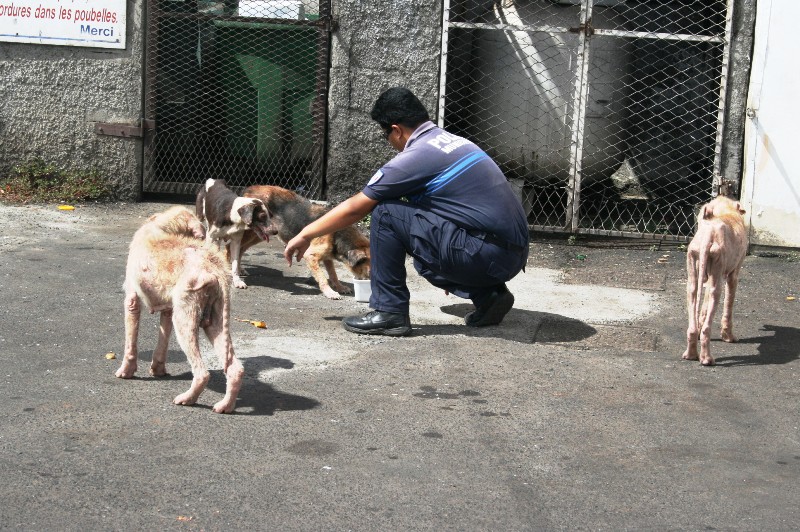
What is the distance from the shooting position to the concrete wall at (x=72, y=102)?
9383 mm

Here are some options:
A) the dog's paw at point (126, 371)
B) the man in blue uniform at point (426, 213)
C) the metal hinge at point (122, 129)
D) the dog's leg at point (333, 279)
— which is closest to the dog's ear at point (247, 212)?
the dog's leg at point (333, 279)

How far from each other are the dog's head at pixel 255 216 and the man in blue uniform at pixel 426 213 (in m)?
1.13

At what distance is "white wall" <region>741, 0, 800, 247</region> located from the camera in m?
8.69

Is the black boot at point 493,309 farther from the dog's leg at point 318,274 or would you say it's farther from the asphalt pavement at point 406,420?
the dog's leg at point 318,274

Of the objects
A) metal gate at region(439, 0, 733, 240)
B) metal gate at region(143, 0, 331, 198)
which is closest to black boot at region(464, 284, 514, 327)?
metal gate at region(439, 0, 733, 240)

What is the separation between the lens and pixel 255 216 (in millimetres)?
7141

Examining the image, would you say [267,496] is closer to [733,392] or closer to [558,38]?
[733,392]

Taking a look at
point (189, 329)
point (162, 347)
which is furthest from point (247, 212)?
point (189, 329)

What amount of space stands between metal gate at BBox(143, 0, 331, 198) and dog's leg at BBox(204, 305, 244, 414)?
4898mm

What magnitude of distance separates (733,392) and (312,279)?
3363 mm

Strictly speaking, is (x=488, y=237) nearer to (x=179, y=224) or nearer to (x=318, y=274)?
(x=318, y=274)

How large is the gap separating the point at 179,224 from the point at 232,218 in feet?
7.38

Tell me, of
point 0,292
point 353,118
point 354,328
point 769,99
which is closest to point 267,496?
point 354,328

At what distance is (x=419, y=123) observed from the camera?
617 cm
